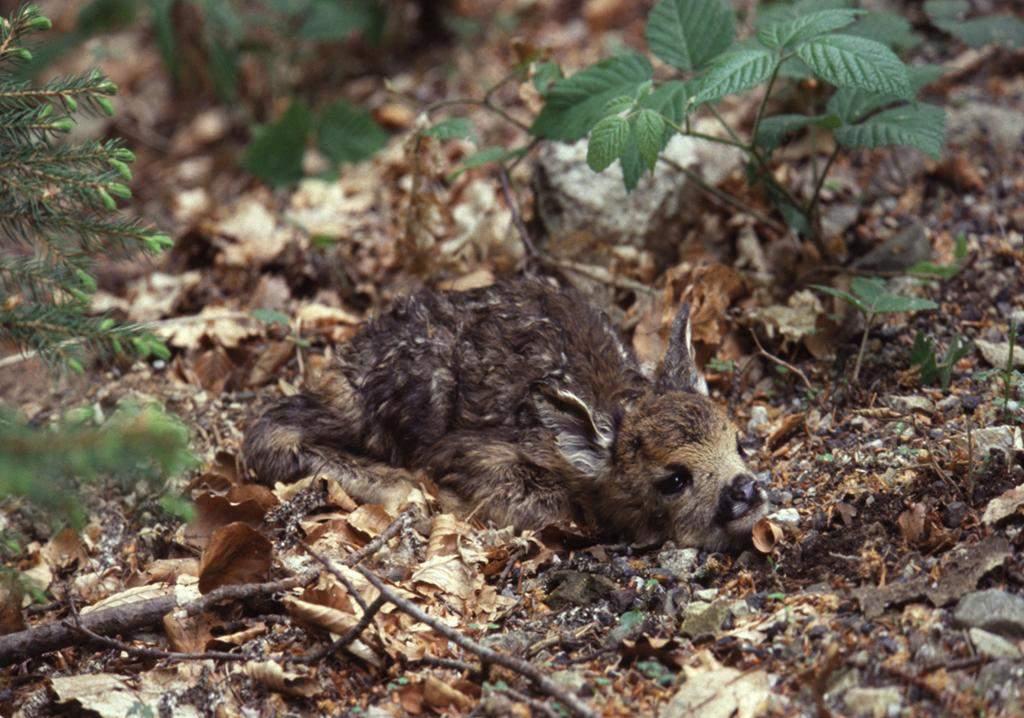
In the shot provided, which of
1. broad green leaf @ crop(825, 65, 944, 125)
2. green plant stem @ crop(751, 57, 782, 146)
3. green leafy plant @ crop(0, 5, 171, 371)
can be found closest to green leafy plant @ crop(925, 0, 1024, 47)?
broad green leaf @ crop(825, 65, 944, 125)

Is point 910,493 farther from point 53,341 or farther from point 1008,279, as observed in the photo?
point 53,341

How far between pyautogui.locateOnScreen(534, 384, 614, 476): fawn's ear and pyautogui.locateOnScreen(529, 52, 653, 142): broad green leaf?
1.49 meters

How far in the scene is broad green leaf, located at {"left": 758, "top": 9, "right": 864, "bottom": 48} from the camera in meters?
5.26

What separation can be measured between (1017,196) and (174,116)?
308 inches

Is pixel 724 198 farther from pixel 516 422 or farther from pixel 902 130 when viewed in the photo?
pixel 516 422

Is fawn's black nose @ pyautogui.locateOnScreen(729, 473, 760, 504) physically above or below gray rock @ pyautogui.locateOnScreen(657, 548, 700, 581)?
above

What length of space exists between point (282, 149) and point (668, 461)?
509 cm

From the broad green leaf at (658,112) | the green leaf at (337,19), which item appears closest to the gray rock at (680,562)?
the broad green leaf at (658,112)

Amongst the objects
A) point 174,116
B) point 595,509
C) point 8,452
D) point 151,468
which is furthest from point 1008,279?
point 174,116

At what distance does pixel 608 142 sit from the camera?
17.0ft

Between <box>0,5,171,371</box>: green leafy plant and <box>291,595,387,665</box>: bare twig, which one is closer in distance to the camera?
<box>291,595,387,665</box>: bare twig

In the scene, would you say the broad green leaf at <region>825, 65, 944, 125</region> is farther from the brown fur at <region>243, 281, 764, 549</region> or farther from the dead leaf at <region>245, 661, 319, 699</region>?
the dead leaf at <region>245, 661, 319, 699</region>

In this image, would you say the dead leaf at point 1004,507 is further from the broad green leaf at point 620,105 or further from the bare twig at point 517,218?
the bare twig at point 517,218

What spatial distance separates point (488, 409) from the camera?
18.6 feet
